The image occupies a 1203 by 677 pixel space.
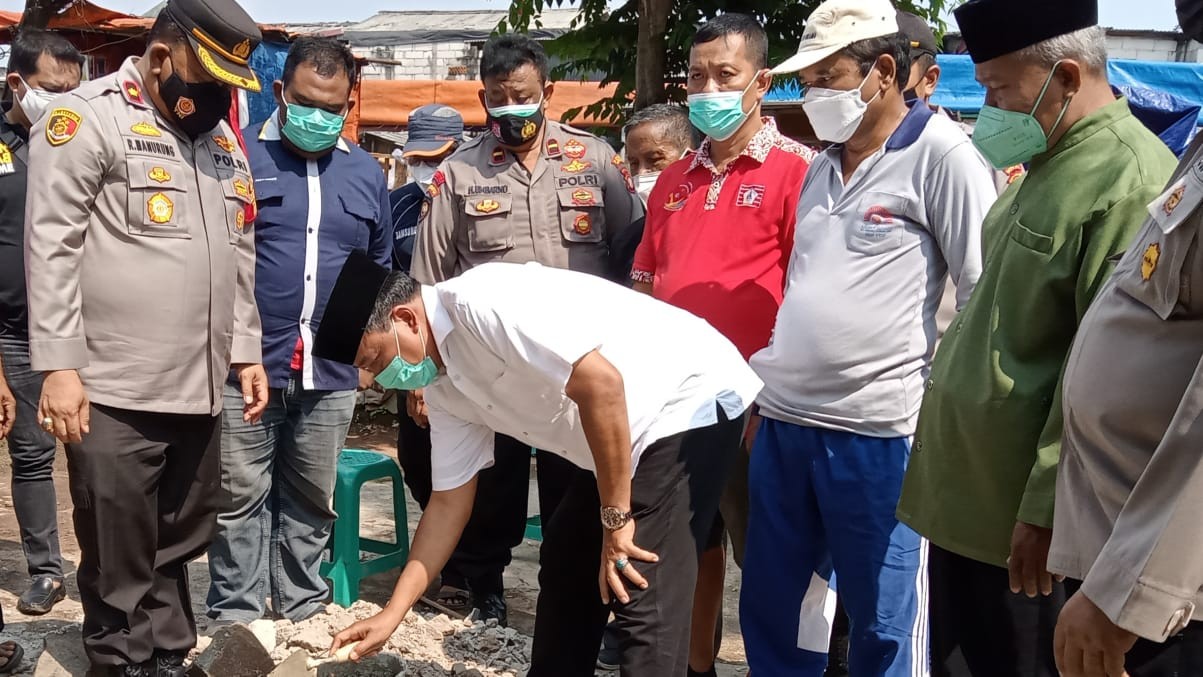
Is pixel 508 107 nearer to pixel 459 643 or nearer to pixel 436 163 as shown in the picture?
pixel 436 163

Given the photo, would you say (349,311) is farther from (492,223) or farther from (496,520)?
(496,520)

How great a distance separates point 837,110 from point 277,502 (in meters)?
2.61

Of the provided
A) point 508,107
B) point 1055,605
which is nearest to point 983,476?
point 1055,605

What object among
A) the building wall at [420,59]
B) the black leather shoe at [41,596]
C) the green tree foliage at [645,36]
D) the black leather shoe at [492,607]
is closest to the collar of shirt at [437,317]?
the black leather shoe at [492,607]

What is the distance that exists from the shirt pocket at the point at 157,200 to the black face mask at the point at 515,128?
4.20 ft

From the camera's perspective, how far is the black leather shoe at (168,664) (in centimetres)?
352

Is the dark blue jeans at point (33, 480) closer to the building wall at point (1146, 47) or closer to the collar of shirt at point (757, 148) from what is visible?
the collar of shirt at point (757, 148)

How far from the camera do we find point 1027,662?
2246mm

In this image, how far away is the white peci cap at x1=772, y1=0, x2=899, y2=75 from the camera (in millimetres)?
3043

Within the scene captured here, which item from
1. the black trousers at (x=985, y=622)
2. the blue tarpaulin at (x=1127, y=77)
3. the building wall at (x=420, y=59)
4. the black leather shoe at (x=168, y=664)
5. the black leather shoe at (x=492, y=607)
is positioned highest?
the building wall at (x=420, y=59)

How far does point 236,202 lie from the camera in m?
3.62

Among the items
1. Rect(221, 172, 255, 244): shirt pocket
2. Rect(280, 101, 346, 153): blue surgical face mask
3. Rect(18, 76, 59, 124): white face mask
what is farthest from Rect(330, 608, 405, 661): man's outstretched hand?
Rect(18, 76, 59, 124): white face mask

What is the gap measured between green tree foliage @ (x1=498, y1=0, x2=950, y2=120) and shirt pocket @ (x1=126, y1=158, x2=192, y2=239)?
367 centimetres

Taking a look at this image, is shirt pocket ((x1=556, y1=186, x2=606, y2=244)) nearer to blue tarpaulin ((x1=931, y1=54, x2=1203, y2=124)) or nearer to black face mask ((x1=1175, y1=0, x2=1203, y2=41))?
black face mask ((x1=1175, y1=0, x2=1203, y2=41))
